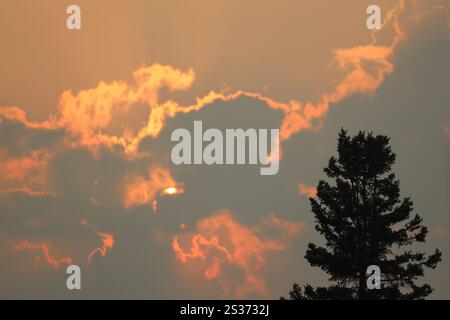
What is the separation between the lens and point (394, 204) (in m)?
31.5

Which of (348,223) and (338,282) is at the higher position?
(348,223)

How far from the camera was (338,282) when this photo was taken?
30969 millimetres
